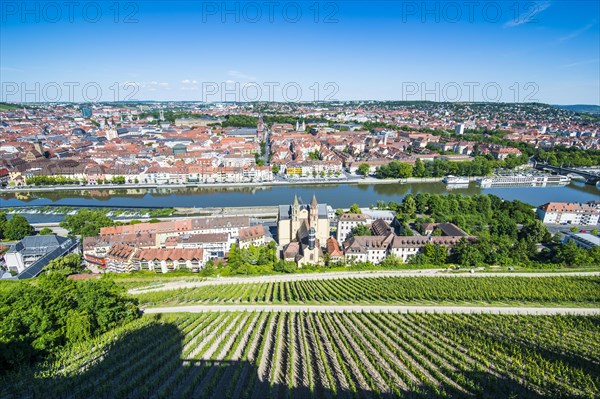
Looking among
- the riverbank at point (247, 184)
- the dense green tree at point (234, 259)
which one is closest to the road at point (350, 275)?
the dense green tree at point (234, 259)

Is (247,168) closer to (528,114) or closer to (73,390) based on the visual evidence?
(73,390)

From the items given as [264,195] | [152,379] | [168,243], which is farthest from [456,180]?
[152,379]

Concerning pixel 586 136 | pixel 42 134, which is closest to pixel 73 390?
pixel 42 134

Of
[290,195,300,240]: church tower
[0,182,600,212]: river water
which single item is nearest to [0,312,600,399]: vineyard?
[290,195,300,240]: church tower

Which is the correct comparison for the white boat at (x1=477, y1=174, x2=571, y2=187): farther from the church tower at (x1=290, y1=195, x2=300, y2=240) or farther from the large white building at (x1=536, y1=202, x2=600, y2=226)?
the church tower at (x1=290, y1=195, x2=300, y2=240)

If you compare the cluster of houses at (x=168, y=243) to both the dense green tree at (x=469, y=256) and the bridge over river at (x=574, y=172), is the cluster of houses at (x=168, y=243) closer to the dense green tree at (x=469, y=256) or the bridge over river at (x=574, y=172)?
the dense green tree at (x=469, y=256)

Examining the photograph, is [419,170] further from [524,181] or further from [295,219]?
[295,219]
